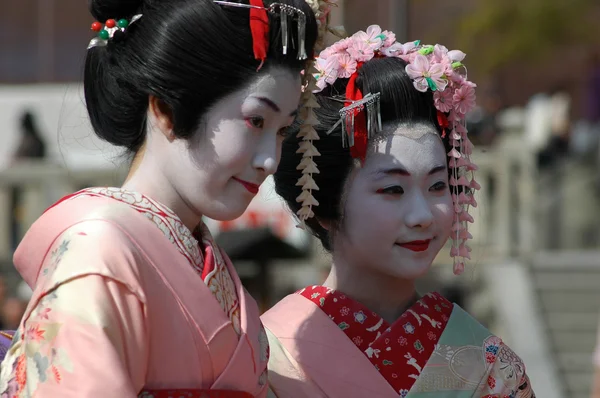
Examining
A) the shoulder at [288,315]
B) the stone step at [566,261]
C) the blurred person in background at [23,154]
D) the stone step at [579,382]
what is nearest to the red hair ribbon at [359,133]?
the shoulder at [288,315]

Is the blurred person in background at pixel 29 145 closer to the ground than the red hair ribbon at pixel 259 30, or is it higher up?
higher up

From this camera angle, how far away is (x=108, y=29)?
228 centimetres

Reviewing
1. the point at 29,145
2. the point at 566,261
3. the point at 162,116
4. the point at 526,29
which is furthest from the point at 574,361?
the point at 526,29

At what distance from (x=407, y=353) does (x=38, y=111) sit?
1011 cm

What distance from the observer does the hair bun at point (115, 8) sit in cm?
226

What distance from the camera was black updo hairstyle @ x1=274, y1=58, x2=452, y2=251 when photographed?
9.75 ft

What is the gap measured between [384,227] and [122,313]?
3.40 feet

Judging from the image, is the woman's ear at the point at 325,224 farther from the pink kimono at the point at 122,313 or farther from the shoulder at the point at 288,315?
the pink kimono at the point at 122,313

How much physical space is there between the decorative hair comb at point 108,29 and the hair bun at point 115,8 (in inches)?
0.7

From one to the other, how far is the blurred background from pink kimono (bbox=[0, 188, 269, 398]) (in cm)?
448

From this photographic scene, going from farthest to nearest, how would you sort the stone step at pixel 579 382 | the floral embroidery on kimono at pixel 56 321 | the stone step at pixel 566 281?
the stone step at pixel 566 281 → the stone step at pixel 579 382 → the floral embroidery on kimono at pixel 56 321

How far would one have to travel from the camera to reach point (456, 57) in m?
3.09

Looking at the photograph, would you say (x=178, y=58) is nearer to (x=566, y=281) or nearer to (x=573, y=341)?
(x=573, y=341)

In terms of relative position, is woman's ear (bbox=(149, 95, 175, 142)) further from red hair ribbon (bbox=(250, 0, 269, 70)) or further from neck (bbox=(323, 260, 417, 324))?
neck (bbox=(323, 260, 417, 324))
